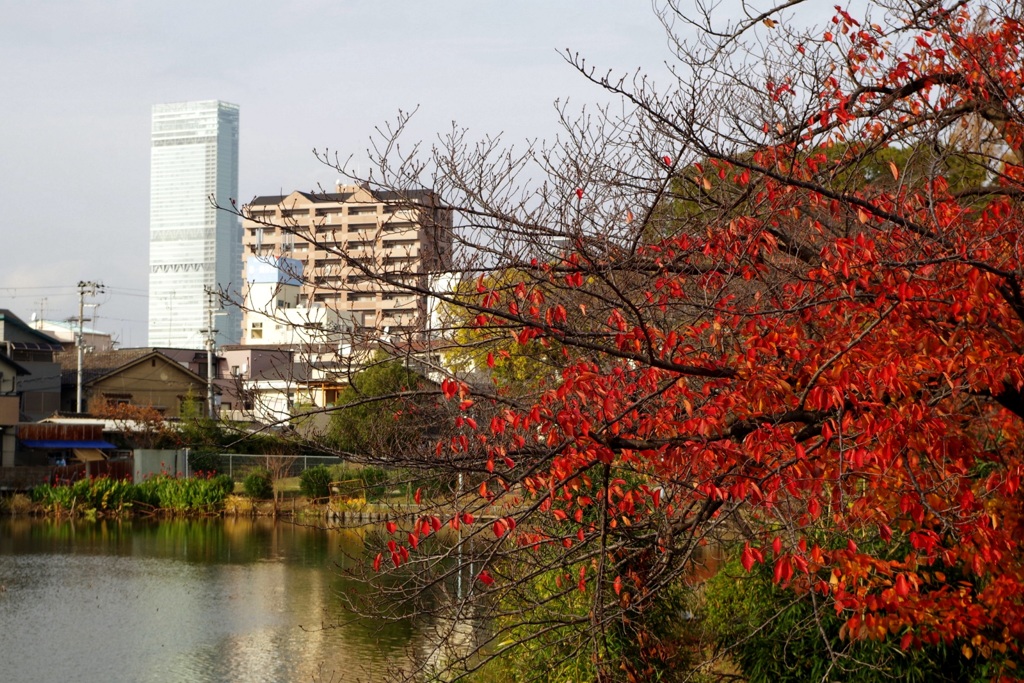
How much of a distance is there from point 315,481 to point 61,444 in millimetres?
12900

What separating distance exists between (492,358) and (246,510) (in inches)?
1060

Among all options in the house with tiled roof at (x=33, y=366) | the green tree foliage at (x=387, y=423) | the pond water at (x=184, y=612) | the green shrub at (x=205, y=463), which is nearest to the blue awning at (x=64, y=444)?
the green shrub at (x=205, y=463)

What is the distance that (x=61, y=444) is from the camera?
39625 millimetres

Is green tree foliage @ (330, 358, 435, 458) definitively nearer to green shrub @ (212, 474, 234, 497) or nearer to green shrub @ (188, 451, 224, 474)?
green shrub @ (212, 474, 234, 497)

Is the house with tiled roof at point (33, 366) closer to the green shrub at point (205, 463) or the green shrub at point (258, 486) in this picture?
the green shrub at point (205, 463)

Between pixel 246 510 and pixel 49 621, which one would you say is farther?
pixel 246 510

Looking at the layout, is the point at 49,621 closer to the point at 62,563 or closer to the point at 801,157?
the point at 62,563

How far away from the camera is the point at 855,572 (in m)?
7.30

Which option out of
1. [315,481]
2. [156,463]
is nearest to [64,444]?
[156,463]

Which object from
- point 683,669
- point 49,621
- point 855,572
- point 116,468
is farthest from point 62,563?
point 855,572

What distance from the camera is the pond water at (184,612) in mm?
13805

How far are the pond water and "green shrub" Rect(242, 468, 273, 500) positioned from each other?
4.92m

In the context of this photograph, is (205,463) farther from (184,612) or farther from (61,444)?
(184,612)

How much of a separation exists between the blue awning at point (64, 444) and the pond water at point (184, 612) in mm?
11679
